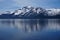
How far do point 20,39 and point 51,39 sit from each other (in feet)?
4.79

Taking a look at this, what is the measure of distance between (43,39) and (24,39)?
88 centimetres

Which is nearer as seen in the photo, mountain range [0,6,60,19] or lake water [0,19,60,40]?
lake water [0,19,60,40]

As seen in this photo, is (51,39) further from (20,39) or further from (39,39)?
(20,39)

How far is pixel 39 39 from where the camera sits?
6602mm

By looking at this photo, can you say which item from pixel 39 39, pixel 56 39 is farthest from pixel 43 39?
pixel 56 39

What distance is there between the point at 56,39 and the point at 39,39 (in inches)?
32.1

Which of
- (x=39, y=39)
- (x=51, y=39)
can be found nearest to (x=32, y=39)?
(x=39, y=39)

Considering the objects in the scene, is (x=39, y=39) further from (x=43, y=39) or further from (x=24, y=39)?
(x=24, y=39)

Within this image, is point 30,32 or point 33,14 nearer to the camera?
point 30,32

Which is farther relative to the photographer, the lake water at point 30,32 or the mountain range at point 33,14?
the mountain range at point 33,14

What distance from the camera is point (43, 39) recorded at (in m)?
6.64

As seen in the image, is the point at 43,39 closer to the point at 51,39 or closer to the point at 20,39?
the point at 51,39

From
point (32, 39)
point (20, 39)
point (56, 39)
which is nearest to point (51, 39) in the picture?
point (56, 39)

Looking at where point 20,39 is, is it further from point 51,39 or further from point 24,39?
point 51,39
